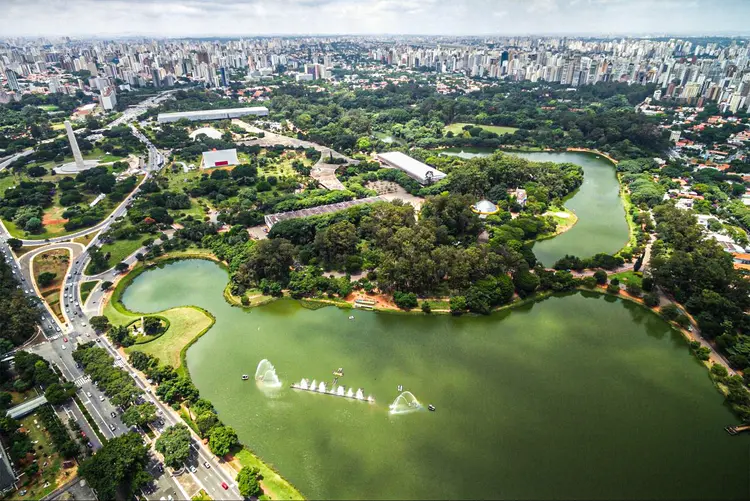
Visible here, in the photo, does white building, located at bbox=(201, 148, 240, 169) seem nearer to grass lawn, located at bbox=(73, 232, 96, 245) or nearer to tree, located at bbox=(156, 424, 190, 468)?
grass lawn, located at bbox=(73, 232, 96, 245)

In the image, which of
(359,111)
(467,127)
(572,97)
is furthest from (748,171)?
(359,111)

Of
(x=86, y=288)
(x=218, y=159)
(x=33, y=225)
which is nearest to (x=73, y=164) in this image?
(x=218, y=159)

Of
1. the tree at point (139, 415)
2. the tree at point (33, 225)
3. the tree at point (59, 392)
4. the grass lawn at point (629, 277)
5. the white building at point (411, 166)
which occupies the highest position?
the white building at point (411, 166)

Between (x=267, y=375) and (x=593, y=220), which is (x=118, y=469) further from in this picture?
(x=593, y=220)

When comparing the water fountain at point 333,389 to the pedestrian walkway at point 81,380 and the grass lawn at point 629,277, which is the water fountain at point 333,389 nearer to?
the pedestrian walkway at point 81,380

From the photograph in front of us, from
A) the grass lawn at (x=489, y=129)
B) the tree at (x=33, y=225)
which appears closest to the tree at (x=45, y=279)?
the tree at (x=33, y=225)

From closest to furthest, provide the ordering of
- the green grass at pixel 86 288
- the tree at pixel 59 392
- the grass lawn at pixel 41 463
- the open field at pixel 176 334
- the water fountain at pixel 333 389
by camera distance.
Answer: the grass lawn at pixel 41 463
the tree at pixel 59 392
the water fountain at pixel 333 389
the open field at pixel 176 334
the green grass at pixel 86 288

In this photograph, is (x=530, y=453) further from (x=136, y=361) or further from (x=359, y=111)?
(x=359, y=111)
